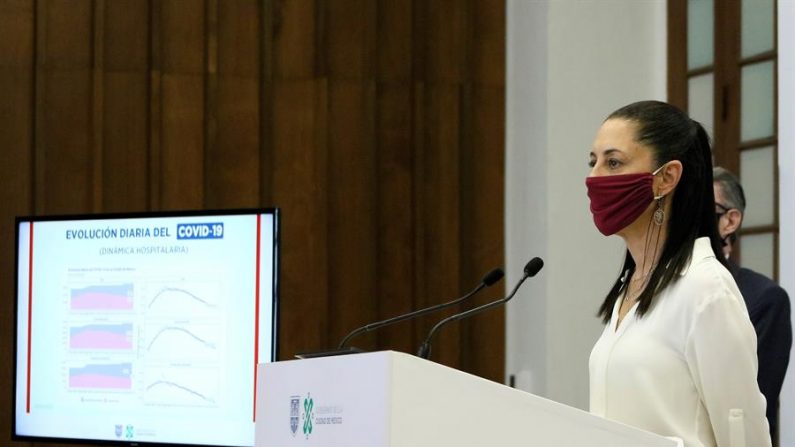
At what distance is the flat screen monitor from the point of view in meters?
3.95

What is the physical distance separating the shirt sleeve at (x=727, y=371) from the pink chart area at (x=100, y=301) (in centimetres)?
231

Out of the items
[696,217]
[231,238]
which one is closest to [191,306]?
[231,238]

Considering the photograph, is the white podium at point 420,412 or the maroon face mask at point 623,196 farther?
the maroon face mask at point 623,196

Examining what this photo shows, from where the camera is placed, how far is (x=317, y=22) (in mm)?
5781

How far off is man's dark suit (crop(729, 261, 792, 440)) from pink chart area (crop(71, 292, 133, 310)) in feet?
6.43

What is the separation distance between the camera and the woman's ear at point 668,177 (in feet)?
8.18

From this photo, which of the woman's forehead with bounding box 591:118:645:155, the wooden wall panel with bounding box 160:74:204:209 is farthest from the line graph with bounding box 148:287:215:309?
the woman's forehead with bounding box 591:118:645:155

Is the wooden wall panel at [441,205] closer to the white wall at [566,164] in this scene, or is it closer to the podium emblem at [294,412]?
the white wall at [566,164]

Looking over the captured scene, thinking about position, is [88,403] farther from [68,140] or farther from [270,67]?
[270,67]

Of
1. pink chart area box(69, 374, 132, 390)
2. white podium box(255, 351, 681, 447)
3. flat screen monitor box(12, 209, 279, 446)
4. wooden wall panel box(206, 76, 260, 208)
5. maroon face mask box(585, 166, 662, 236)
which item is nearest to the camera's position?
white podium box(255, 351, 681, 447)

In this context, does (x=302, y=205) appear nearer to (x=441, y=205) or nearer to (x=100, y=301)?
(x=441, y=205)

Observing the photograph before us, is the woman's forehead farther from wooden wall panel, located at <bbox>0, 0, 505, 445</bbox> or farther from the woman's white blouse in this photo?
wooden wall panel, located at <bbox>0, 0, 505, 445</bbox>

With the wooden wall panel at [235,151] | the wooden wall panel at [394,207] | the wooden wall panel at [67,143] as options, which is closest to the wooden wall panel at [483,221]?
the wooden wall panel at [394,207]

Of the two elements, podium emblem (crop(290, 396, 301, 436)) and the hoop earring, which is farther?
the hoop earring
